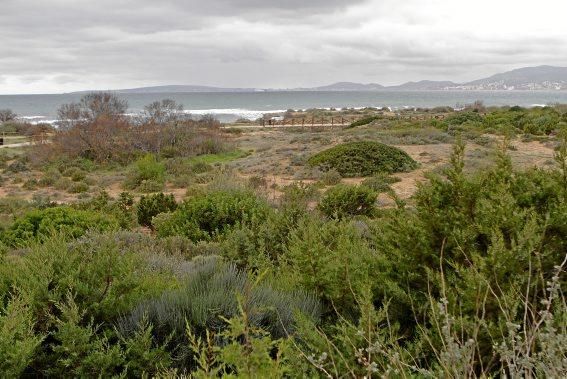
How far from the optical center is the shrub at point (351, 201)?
36.6 feet

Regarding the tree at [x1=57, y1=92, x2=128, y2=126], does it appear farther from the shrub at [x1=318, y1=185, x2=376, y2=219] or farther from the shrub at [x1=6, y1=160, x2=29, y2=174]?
the shrub at [x1=318, y1=185, x2=376, y2=219]

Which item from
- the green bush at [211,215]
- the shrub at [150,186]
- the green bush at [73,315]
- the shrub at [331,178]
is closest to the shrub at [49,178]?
the shrub at [150,186]

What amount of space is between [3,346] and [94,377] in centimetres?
63

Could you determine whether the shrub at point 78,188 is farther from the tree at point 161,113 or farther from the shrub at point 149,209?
the tree at point 161,113

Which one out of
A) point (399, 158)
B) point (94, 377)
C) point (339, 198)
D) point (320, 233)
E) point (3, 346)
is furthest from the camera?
point (399, 158)

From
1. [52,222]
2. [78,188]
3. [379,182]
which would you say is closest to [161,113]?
[78,188]

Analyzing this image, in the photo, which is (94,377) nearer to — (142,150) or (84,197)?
(84,197)

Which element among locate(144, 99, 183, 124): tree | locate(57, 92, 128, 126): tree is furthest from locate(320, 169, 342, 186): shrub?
locate(57, 92, 128, 126): tree

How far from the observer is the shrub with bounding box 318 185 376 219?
11.2 metres

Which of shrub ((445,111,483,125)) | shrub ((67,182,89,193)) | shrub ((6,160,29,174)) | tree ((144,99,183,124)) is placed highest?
tree ((144,99,183,124))

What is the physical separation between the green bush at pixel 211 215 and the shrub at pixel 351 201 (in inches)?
62.9

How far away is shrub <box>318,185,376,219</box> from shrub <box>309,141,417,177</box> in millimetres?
7514

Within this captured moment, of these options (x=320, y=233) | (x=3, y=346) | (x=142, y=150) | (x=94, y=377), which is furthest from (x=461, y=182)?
(x=142, y=150)

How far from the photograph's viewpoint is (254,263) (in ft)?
20.5
